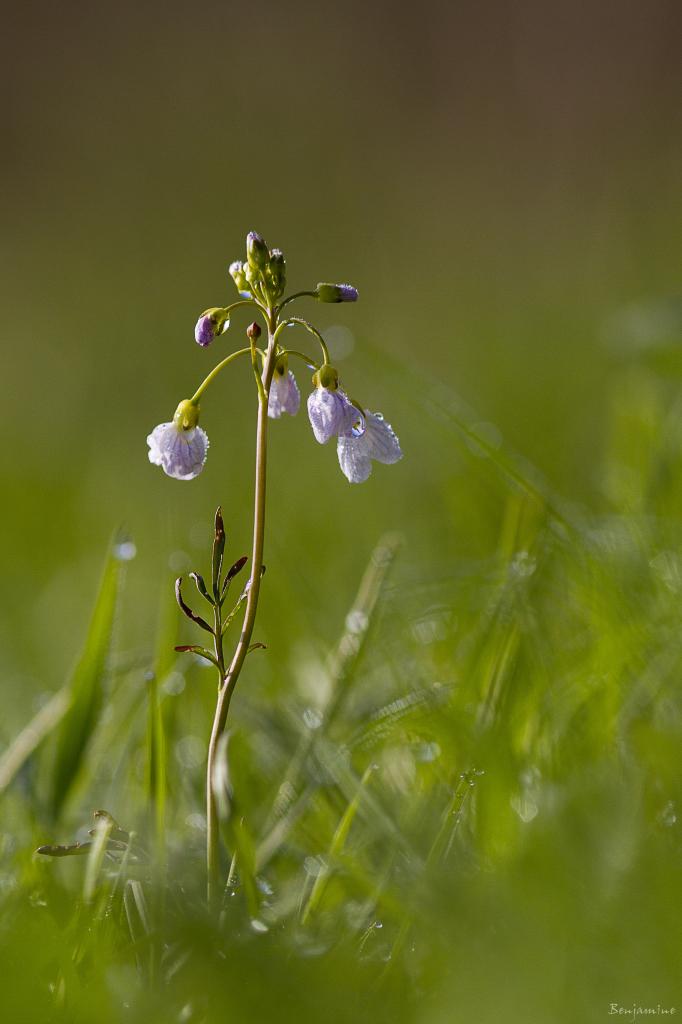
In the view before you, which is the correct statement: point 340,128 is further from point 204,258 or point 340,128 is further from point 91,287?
point 91,287

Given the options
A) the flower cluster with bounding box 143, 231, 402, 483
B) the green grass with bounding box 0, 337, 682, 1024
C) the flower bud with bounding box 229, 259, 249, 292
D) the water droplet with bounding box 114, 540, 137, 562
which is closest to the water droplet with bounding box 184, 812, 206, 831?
the green grass with bounding box 0, 337, 682, 1024

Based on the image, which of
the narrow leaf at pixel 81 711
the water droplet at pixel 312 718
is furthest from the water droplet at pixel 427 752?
the narrow leaf at pixel 81 711

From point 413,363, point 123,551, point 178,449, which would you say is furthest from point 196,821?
point 413,363

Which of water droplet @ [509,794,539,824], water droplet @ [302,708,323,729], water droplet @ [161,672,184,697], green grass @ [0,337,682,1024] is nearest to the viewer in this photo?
green grass @ [0,337,682,1024]

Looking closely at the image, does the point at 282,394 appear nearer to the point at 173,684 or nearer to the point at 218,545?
the point at 218,545

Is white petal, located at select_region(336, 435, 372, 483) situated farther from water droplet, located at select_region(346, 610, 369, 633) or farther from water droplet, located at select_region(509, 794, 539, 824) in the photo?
water droplet, located at select_region(509, 794, 539, 824)

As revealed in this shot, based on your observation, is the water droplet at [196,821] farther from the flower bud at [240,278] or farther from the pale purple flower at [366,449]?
the flower bud at [240,278]

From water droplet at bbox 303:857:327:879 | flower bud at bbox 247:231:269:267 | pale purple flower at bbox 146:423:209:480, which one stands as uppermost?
flower bud at bbox 247:231:269:267
